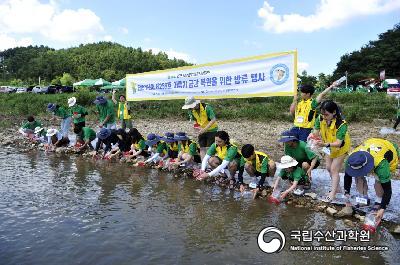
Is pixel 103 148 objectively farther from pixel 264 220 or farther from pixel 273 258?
pixel 273 258

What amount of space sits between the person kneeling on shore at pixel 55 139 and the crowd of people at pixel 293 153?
1877 mm

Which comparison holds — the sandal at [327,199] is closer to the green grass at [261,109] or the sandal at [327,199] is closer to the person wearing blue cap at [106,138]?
the person wearing blue cap at [106,138]

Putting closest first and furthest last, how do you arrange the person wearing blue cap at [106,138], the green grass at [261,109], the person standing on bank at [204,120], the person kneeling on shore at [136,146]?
the person standing on bank at [204,120]
the person kneeling on shore at [136,146]
the person wearing blue cap at [106,138]
the green grass at [261,109]

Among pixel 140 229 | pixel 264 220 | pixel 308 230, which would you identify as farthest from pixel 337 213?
pixel 140 229

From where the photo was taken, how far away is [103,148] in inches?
428

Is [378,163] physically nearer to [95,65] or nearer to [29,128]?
[29,128]

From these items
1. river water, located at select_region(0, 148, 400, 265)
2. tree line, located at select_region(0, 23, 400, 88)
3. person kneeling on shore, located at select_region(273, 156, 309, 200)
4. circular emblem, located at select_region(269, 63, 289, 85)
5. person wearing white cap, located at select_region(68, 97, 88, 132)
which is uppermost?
tree line, located at select_region(0, 23, 400, 88)

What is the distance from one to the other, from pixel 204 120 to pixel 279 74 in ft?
7.20

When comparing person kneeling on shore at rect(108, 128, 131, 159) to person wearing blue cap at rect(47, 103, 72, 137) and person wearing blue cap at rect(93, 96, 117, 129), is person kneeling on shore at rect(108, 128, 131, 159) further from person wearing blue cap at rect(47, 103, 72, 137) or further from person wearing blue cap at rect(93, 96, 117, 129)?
person wearing blue cap at rect(47, 103, 72, 137)

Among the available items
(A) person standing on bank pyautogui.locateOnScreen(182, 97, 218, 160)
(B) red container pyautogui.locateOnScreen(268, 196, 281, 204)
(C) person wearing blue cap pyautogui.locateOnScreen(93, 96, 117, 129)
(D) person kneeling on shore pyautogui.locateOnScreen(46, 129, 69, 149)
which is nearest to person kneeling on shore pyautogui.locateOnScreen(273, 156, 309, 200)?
(B) red container pyautogui.locateOnScreen(268, 196, 281, 204)

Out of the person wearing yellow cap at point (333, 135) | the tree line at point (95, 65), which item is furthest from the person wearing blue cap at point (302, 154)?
the tree line at point (95, 65)

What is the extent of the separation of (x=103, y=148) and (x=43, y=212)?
5294mm

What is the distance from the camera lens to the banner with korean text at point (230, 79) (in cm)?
864

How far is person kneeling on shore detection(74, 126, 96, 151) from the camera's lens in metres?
11.0
